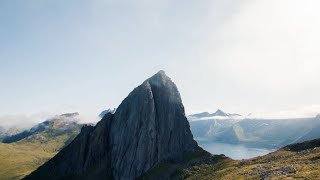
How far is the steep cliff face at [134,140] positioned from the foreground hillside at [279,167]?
31.5 meters

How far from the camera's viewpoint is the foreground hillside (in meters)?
71.7

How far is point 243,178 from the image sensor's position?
79.2 m

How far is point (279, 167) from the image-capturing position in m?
82.6

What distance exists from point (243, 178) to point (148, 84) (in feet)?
351

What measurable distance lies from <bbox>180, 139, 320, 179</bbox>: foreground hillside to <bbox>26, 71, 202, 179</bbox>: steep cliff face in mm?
31488

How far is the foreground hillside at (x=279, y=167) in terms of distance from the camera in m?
71.7

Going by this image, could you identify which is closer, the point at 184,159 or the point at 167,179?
the point at 167,179

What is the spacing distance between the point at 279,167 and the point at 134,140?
9314 cm

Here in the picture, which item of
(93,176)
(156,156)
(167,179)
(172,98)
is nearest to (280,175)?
(167,179)

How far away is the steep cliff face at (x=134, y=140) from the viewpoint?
160500 millimetres

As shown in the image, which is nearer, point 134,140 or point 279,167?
point 279,167

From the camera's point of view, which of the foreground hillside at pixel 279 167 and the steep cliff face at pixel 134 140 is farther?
the steep cliff face at pixel 134 140

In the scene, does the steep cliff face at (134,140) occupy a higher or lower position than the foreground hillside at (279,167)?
higher

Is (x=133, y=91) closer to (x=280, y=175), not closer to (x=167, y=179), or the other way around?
(x=167, y=179)
